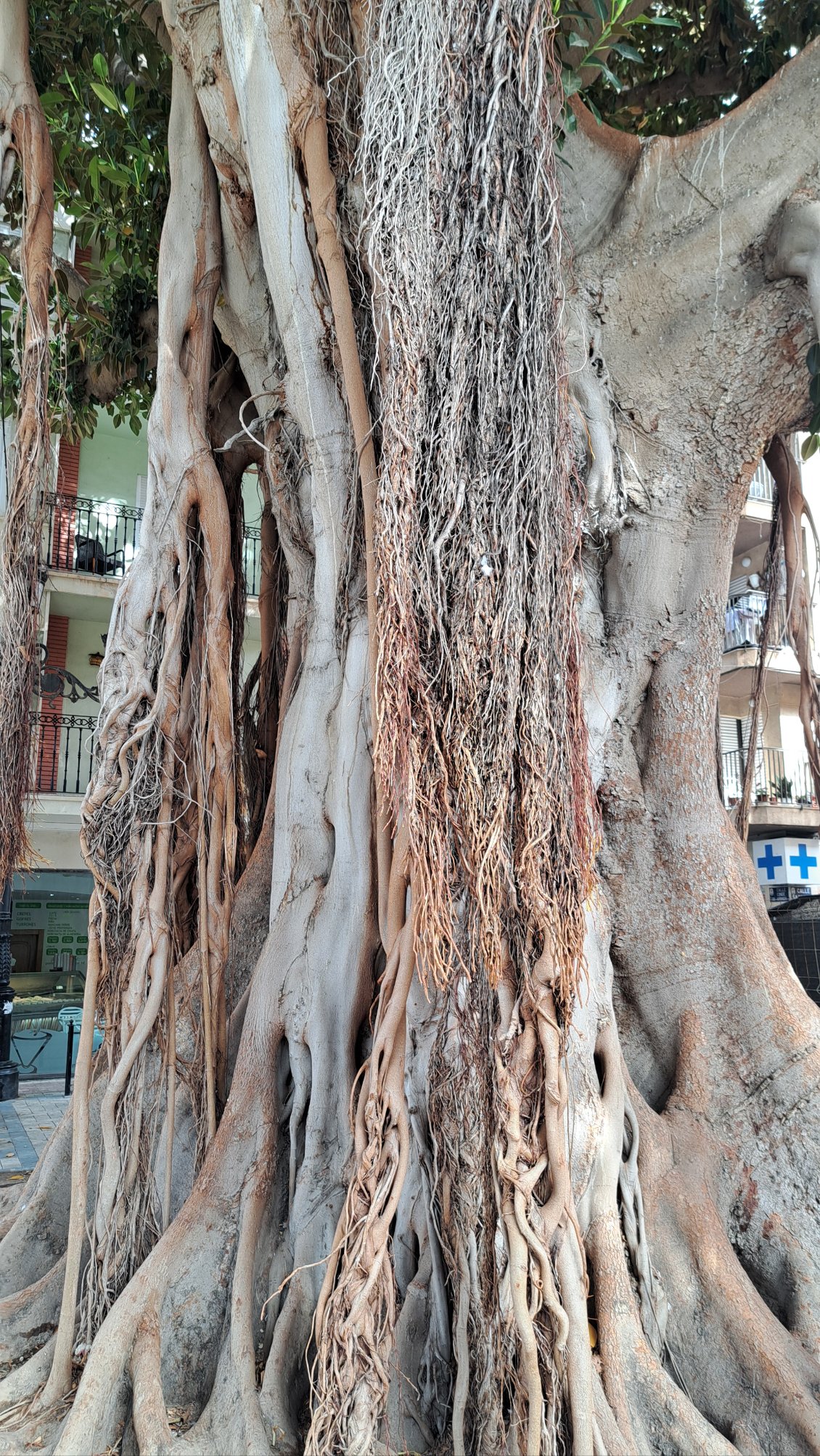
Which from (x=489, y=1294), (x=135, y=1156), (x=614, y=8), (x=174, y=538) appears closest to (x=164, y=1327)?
→ (x=135, y=1156)

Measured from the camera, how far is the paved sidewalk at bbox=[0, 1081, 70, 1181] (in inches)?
230

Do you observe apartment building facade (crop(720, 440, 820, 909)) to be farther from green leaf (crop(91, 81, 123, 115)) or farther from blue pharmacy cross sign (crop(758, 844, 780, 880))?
green leaf (crop(91, 81, 123, 115))

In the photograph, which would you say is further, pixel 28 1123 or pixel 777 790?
pixel 777 790

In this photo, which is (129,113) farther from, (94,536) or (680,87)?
(94,536)

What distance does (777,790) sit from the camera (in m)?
15.2

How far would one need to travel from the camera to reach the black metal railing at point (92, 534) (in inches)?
452

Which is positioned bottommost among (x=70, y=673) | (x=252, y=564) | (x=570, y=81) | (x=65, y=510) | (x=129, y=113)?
(x=70, y=673)

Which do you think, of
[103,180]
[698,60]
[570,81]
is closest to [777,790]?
[698,60]

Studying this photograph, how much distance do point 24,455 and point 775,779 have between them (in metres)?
14.0

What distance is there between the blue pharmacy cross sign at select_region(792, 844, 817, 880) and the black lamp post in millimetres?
10925

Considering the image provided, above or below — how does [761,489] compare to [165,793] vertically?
above

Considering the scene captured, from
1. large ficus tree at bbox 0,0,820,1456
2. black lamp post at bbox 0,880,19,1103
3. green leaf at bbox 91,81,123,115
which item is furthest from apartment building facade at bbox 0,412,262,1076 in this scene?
large ficus tree at bbox 0,0,820,1456

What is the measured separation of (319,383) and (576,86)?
121cm

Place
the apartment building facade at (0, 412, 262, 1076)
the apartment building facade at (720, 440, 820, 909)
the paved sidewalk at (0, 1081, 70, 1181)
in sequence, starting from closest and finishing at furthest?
1. the paved sidewalk at (0, 1081, 70, 1181)
2. the apartment building facade at (0, 412, 262, 1076)
3. the apartment building facade at (720, 440, 820, 909)
